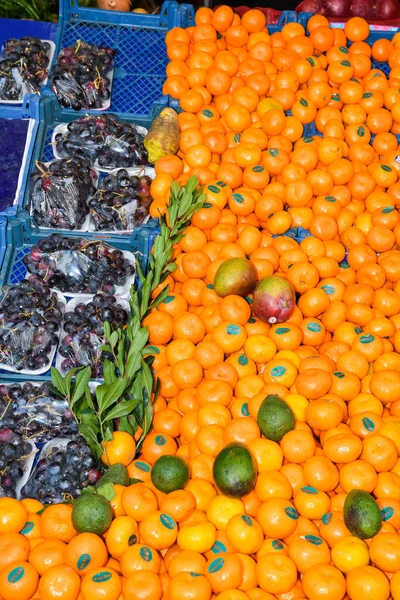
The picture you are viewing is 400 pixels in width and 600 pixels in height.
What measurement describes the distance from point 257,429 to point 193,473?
27 centimetres

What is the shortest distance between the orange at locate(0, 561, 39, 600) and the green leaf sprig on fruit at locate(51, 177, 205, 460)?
0.54 m

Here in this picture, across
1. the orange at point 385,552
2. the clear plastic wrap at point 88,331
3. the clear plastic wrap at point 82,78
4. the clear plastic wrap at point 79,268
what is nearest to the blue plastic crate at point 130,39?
the clear plastic wrap at point 82,78

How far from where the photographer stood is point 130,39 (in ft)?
14.1

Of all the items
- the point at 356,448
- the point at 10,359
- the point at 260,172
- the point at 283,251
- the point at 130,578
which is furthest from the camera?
the point at 260,172

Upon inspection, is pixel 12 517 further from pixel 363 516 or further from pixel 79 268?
pixel 79 268

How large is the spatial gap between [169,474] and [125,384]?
0.42 m

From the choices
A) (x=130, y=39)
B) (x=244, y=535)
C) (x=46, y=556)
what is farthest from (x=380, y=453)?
(x=130, y=39)

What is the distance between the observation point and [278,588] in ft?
6.04

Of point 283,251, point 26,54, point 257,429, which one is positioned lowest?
point 257,429

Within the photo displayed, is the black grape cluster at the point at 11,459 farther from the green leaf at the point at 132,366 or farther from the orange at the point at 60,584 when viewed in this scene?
the orange at the point at 60,584

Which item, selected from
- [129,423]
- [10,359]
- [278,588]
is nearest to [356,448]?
[278,588]

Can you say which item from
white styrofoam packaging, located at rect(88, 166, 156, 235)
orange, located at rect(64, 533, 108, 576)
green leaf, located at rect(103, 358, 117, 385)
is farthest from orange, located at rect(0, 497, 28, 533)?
white styrofoam packaging, located at rect(88, 166, 156, 235)

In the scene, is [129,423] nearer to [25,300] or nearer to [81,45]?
[25,300]

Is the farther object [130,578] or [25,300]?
[25,300]
